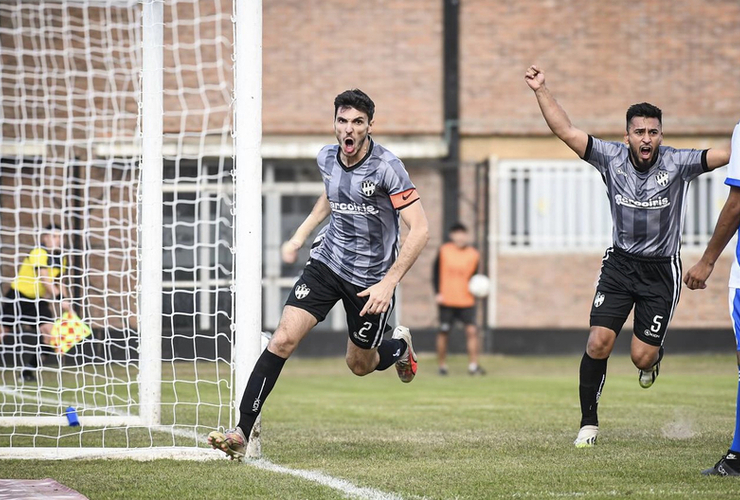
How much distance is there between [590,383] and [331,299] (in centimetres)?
198

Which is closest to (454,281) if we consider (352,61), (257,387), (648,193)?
(352,61)

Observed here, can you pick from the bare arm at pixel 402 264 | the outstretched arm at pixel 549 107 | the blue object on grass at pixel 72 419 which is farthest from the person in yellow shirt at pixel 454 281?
the bare arm at pixel 402 264

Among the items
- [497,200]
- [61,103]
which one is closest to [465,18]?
[497,200]

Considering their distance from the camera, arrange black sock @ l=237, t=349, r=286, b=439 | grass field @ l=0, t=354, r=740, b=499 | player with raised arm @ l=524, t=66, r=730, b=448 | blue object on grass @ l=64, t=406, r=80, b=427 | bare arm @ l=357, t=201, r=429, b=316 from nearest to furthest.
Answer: grass field @ l=0, t=354, r=740, b=499
bare arm @ l=357, t=201, r=429, b=316
black sock @ l=237, t=349, r=286, b=439
player with raised arm @ l=524, t=66, r=730, b=448
blue object on grass @ l=64, t=406, r=80, b=427

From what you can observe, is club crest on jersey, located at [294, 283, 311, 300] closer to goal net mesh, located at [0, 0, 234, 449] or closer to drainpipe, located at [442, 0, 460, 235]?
goal net mesh, located at [0, 0, 234, 449]

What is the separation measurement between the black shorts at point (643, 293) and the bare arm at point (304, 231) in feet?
6.47

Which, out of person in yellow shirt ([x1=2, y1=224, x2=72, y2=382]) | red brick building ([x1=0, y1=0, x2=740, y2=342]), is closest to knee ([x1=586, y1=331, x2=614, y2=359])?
person in yellow shirt ([x1=2, y1=224, x2=72, y2=382])

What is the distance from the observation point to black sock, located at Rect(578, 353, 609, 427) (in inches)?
317

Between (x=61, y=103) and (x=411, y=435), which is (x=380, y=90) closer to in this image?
(x=61, y=103)

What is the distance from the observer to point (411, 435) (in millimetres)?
8742

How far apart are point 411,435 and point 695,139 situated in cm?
Result: 1419

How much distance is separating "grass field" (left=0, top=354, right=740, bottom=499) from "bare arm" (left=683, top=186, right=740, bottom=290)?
111cm

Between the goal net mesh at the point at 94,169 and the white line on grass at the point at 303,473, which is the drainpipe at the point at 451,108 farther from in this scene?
the white line on grass at the point at 303,473

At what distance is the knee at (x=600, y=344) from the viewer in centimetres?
798
